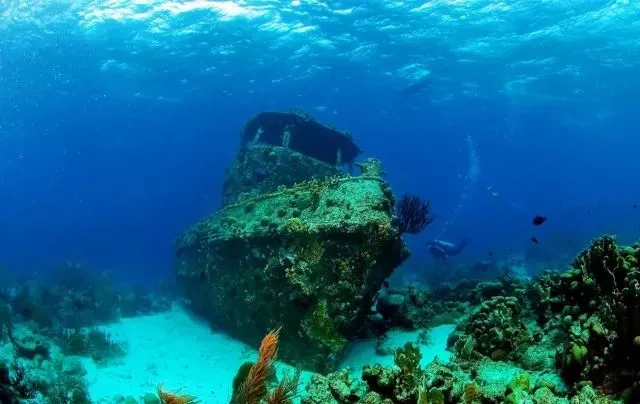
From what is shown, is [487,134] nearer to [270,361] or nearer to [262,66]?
[262,66]

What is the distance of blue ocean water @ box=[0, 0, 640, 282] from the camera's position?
24.9 metres

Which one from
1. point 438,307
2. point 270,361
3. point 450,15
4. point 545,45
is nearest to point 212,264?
point 438,307

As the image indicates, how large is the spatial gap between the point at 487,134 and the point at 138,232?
69839 mm

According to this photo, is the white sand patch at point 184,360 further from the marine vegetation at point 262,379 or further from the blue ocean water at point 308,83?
the blue ocean water at point 308,83

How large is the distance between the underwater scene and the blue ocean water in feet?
0.77

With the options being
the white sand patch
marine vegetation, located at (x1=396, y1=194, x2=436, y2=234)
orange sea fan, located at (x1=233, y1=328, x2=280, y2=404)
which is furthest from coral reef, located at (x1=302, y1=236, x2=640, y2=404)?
marine vegetation, located at (x1=396, y1=194, x2=436, y2=234)

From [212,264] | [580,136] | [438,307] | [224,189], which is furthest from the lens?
[580,136]

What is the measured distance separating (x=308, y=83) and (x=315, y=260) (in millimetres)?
29183

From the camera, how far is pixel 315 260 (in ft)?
30.3

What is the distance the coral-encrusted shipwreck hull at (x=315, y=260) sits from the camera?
9.12 m

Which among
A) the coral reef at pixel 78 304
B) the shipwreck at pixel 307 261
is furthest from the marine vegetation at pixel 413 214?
the coral reef at pixel 78 304

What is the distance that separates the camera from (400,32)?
27.0 metres

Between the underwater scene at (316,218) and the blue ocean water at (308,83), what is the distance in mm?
235

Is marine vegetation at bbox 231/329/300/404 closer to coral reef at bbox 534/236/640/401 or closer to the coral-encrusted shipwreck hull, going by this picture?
coral reef at bbox 534/236/640/401
